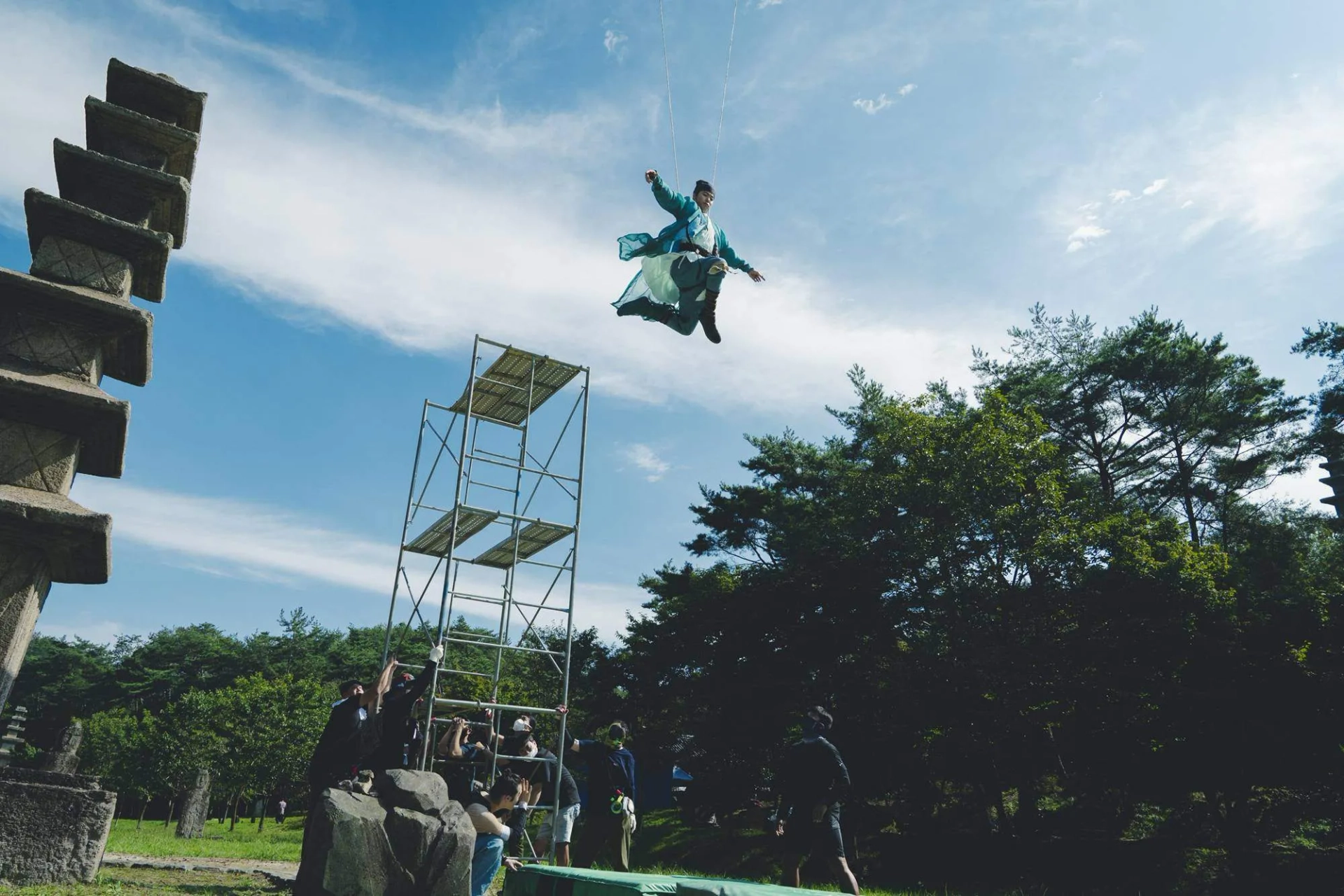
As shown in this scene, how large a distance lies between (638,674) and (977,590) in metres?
12.8

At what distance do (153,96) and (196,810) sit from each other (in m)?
23.7

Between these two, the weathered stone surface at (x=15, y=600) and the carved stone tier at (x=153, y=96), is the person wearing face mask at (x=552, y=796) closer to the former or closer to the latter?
the weathered stone surface at (x=15, y=600)

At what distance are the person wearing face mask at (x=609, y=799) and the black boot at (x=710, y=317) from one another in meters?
4.24

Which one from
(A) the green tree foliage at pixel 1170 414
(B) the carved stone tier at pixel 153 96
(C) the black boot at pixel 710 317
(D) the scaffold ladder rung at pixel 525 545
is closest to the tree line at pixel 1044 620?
(A) the green tree foliage at pixel 1170 414

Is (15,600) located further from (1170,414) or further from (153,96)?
(1170,414)

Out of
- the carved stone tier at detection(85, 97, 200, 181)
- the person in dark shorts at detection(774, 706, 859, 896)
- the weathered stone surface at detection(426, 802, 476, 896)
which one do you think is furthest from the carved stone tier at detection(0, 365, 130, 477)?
the person in dark shorts at detection(774, 706, 859, 896)

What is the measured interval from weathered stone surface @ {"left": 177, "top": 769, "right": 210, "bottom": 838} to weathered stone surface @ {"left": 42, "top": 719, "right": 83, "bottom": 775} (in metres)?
14.0

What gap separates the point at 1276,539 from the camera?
20.9 meters

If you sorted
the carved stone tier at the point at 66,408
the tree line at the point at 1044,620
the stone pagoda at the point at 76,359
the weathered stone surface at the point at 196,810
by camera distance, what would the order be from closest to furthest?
the stone pagoda at the point at 76,359
the carved stone tier at the point at 66,408
the tree line at the point at 1044,620
the weathered stone surface at the point at 196,810

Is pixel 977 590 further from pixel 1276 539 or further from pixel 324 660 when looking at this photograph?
pixel 324 660

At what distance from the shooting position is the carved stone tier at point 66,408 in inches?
275

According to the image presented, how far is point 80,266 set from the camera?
25.6ft

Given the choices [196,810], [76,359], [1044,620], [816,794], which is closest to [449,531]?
[76,359]

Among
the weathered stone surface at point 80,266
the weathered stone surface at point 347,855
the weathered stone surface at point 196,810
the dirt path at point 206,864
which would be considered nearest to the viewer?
the weathered stone surface at point 347,855
